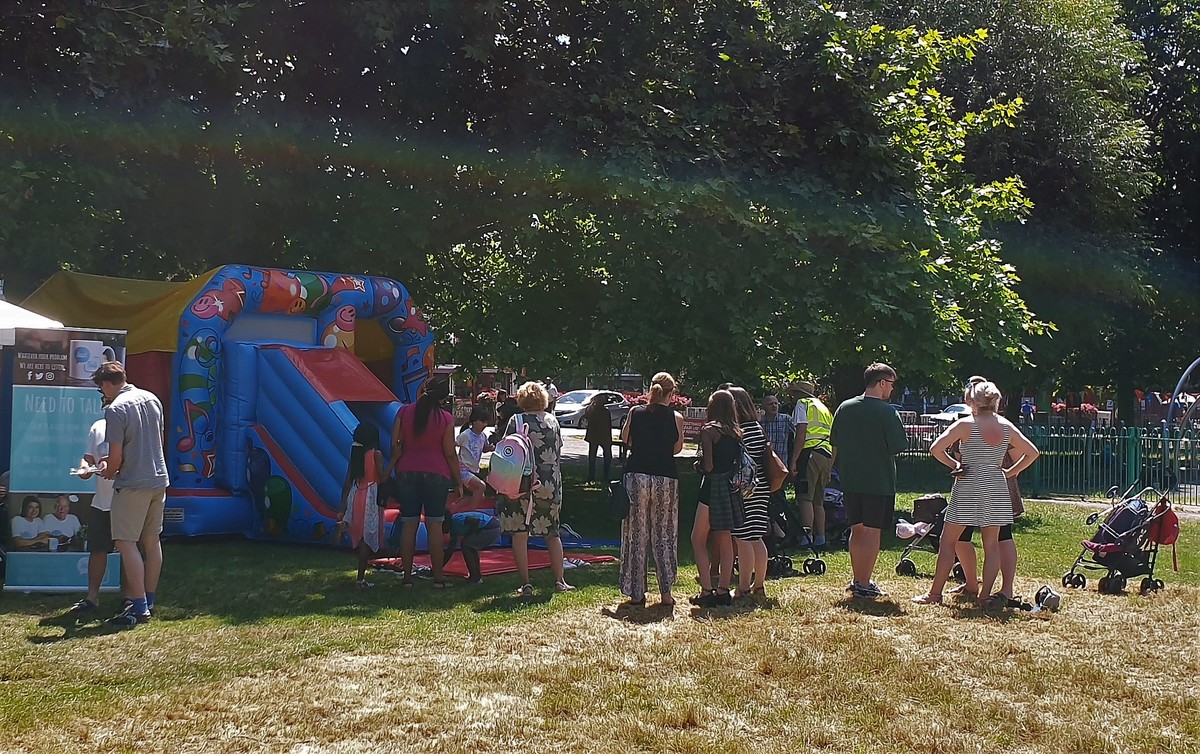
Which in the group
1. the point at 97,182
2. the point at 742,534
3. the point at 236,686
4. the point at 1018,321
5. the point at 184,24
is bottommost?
the point at 236,686

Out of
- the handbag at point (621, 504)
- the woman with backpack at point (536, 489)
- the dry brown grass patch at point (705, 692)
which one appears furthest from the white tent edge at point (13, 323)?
the handbag at point (621, 504)

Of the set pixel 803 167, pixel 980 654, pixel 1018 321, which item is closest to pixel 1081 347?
pixel 1018 321

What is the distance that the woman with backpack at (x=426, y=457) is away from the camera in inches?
356

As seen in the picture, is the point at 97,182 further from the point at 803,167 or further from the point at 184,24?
the point at 803,167

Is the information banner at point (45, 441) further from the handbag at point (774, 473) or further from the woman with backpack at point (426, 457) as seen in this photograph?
the handbag at point (774, 473)

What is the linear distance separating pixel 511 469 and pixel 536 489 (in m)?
0.29

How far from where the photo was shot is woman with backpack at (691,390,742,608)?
8.44 metres

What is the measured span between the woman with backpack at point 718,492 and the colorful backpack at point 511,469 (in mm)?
1282

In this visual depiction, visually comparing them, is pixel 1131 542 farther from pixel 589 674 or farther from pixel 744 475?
pixel 589 674

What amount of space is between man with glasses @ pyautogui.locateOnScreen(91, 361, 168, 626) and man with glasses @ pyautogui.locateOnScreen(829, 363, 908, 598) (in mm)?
4867

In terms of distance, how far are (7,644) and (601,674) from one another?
3681 mm

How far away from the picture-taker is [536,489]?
8766mm

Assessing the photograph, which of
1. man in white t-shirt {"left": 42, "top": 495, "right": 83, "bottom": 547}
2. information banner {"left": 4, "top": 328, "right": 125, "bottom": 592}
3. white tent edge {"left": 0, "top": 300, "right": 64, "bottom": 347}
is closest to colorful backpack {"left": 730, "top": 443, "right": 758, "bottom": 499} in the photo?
information banner {"left": 4, "top": 328, "right": 125, "bottom": 592}

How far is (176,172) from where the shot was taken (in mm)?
14727
